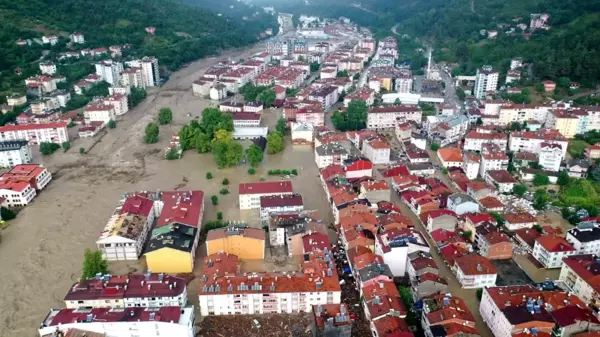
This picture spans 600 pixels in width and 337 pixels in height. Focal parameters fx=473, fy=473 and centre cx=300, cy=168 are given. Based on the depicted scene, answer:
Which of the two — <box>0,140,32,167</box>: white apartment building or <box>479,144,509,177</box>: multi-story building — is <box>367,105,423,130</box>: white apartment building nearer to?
<box>479,144,509,177</box>: multi-story building

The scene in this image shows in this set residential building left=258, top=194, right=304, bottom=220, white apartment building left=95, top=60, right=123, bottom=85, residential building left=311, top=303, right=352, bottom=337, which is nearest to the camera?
residential building left=311, top=303, right=352, bottom=337

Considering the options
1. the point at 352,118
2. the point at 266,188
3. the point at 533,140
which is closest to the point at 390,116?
the point at 352,118

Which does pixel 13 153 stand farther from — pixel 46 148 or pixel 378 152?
pixel 378 152

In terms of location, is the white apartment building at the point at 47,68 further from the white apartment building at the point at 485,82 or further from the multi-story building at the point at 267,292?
the white apartment building at the point at 485,82

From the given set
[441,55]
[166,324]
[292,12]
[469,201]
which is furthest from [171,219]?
[292,12]

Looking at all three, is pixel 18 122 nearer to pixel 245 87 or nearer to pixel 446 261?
pixel 245 87

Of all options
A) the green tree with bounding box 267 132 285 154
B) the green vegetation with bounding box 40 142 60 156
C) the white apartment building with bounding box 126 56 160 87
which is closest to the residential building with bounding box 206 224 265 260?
the green tree with bounding box 267 132 285 154
